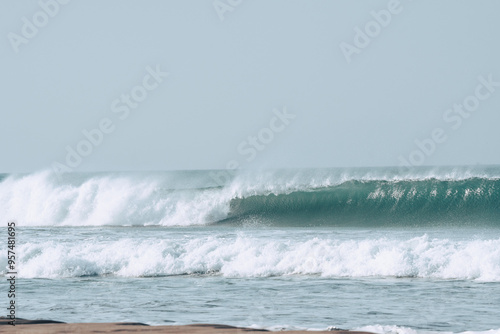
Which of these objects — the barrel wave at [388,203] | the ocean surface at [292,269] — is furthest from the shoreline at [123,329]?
the barrel wave at [388,203]

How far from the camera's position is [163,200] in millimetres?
29391

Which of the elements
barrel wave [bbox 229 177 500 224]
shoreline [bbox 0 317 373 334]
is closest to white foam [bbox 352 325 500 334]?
shoreline [bbox 0 317 373 334]

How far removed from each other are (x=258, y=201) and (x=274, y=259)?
15.3 meters

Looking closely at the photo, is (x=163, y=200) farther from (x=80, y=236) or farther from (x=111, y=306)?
(x=111, y=306)

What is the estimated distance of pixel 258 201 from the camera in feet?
97.5

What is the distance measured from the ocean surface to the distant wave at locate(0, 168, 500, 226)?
4.3 inches

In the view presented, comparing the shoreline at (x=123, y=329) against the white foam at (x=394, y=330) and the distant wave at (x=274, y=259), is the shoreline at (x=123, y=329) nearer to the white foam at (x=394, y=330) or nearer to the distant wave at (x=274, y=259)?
the white foam at (x=394, y=330)

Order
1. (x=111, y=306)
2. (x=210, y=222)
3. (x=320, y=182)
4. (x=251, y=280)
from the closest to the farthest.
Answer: (x=111, y=306), (x=251, y=280), (x=210, y=222), (x=320, y=182)

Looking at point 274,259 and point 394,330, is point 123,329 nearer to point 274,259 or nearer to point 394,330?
point 394,330

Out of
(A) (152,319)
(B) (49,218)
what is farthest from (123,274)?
(B) (49,218)

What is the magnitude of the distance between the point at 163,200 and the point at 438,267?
17.6m

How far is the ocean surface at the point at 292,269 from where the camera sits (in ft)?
31.2

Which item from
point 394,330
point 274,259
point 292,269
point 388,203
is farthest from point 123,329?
point 388,203

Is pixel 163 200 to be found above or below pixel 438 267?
above
